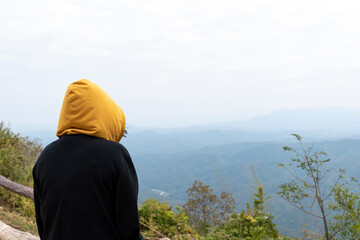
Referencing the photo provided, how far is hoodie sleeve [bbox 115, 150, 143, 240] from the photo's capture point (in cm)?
Answer: 147

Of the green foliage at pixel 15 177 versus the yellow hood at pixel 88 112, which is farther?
the green foliage at pixel 15 177

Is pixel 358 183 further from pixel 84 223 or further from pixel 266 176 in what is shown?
pixel 266 176

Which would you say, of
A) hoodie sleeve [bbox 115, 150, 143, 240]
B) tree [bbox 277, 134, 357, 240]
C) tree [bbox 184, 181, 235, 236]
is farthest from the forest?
tree [bbox 184, 181, 235, 236]

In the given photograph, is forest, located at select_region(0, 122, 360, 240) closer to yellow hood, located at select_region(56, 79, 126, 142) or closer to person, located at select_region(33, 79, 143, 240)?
person, located at select_region(33, 79, 143, 240)

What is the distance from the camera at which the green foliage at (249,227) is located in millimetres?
5336

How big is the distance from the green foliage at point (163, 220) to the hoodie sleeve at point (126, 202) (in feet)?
14.5

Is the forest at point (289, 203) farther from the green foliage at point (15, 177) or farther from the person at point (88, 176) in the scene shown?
the person at point (88, 176)

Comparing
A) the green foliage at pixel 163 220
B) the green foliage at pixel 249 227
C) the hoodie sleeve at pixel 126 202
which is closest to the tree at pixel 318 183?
the green foliage at pixel 249 227

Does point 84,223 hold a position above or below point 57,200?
below

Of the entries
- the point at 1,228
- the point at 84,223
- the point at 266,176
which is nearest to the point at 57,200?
the point at 84,223

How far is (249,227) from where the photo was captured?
215 inches

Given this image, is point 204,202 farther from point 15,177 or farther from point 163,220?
point 15,177

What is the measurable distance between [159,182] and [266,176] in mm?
59372

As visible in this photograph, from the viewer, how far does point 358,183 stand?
16.3 ft
